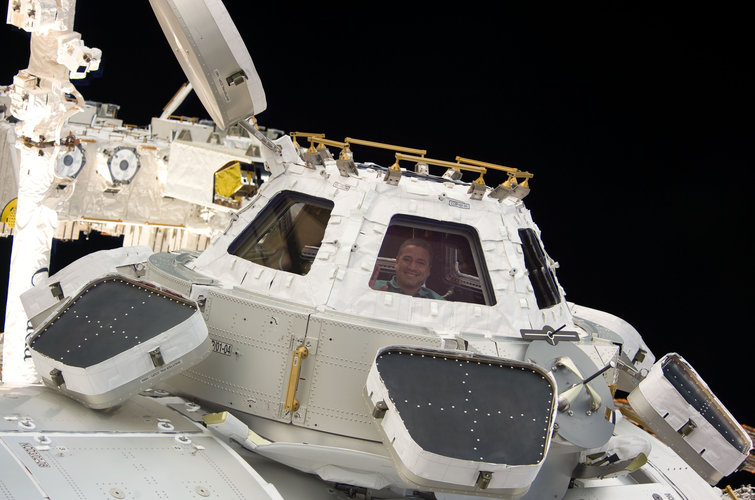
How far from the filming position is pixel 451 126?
35.7ft

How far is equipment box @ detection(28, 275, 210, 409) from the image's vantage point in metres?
4.28

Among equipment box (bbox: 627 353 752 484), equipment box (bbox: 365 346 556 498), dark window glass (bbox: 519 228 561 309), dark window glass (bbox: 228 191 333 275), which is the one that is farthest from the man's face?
equipment box (bbox: 627 353 752 484)

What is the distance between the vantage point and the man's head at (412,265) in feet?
18.0

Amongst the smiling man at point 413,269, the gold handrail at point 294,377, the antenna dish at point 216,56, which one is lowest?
the gold handrail at point 294,377

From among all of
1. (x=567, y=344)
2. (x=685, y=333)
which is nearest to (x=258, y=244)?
(x=567, y=344)

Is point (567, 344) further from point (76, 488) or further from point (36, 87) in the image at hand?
point (36, 87)

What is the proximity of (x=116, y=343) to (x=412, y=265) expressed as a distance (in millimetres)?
1998

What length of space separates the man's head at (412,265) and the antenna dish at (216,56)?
139cm

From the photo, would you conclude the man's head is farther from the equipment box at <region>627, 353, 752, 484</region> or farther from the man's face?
the equipment box at <region>627, 353, 752, 484</region>

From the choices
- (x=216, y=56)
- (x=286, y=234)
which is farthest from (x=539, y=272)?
(x=216, y=56)

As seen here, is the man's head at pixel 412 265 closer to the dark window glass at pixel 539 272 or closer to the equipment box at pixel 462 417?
the dark window glass at pixel 539 272

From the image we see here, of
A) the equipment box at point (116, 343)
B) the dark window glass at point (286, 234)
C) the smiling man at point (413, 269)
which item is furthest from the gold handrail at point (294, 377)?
the smiling man at point (413, 269)

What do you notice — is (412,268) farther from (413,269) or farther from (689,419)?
(689,419)

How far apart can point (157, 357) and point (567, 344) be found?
2.51m
